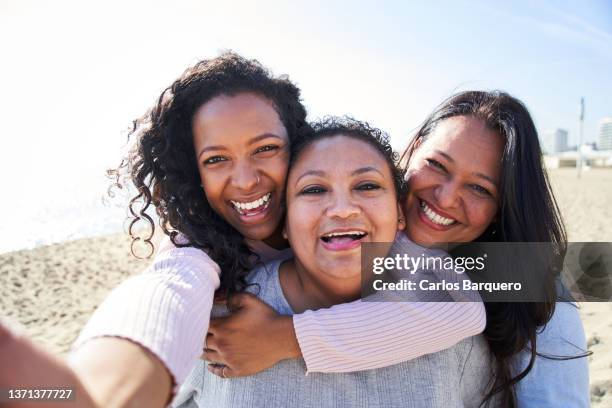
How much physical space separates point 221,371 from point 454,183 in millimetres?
1572

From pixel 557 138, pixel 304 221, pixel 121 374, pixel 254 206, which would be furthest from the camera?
pixel 557 138

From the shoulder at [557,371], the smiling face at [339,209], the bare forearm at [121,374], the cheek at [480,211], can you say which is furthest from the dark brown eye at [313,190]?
the shoulder at [557,371]

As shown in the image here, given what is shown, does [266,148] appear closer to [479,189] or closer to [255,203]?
[255,203]

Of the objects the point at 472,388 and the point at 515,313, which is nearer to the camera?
the point at 472,388

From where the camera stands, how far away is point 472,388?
2.07 metres

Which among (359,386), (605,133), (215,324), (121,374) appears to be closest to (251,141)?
(215,324)

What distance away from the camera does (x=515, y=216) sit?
2.36 metres

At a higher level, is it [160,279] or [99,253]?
[160,279]

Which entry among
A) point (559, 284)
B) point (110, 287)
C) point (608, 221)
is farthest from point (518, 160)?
point (608, 221)

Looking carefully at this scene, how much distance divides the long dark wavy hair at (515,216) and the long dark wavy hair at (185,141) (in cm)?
110

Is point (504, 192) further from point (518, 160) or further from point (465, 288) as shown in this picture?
point (465, 288)

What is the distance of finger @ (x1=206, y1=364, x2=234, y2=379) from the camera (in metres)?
1.89

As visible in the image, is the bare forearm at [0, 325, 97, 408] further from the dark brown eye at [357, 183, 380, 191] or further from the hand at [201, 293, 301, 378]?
the dark brown eye at [357, 183, 380, 191]

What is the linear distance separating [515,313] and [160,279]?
66.4 inches
